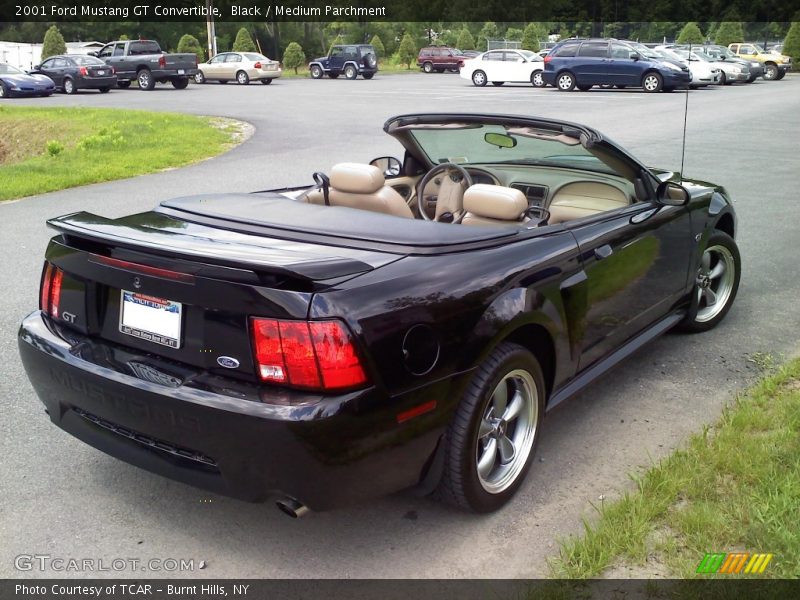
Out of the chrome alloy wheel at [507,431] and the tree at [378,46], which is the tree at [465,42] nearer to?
the tree at [378,46]

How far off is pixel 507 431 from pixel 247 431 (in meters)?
1.23

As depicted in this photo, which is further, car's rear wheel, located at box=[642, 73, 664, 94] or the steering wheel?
car's rear wheel, located at box=[642, 73, 664, 94]

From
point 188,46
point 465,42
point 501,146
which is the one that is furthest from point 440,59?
point 501,146

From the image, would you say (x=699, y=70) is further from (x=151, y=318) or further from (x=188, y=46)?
(x=188, y=46)

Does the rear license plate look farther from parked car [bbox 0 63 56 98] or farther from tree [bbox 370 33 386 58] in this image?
tree [bbox 370 33 386 58]

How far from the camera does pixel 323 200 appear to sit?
13.9 ft

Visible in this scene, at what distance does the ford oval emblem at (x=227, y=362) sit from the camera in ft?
8.98

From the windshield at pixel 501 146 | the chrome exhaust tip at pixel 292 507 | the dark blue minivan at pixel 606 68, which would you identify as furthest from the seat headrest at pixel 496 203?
the dark blue minivan at pixel 606 68

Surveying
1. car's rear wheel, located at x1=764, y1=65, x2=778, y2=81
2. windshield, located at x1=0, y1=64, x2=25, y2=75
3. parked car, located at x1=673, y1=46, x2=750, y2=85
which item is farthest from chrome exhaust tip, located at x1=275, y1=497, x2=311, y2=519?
car's rear wheel, located at x1=764, y1=65, x2=778, y2=81

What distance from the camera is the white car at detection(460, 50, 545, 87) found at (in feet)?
107

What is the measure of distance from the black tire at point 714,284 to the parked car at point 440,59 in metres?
44.2

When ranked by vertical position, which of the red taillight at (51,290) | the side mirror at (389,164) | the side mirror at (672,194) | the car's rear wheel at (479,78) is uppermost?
the side mirror at (389,164)

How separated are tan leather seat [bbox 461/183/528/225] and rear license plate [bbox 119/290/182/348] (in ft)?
4.71

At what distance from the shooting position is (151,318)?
2.92 meters
